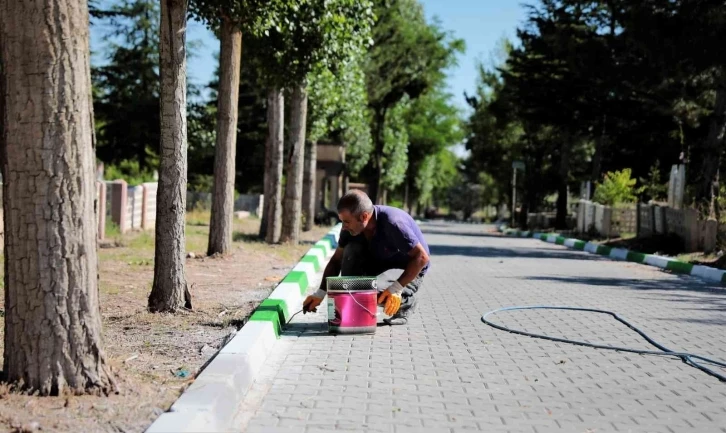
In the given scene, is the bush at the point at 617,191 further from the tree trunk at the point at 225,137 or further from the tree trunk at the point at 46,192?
the tree trunk at the point at 46,192

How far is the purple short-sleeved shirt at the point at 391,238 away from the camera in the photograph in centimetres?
830

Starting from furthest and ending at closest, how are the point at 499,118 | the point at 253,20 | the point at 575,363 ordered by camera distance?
the point at 499,118 → the point at 253,20 → the point at 575,363

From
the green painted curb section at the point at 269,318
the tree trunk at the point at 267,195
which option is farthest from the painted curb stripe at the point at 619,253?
the green painted curb section at the point at 269,318

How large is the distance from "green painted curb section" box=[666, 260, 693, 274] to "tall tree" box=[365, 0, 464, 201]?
22579 millimetres

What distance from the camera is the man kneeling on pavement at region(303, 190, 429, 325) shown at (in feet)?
26.4

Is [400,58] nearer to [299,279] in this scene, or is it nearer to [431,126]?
[431,126]

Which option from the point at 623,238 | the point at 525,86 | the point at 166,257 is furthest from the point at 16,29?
the point at 525,86

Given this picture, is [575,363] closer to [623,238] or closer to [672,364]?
[672,364]

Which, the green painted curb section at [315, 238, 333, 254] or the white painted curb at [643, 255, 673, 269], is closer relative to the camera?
the white painted curb at [643, 255, 673, 269]

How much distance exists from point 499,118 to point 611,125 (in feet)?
51.2

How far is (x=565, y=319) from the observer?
9.74 meters

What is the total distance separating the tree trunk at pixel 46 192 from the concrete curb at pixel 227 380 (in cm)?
72

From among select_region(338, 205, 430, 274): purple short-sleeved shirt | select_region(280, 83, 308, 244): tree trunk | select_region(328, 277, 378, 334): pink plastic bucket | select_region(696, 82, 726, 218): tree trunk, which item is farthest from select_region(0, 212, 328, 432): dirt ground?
select_region(696, 82, 726, 218): tree trunk

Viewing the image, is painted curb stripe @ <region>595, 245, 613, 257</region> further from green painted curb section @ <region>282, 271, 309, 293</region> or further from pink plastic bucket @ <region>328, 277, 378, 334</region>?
pink plastic bucket @ <region>328, 277, 378, 334</region>
